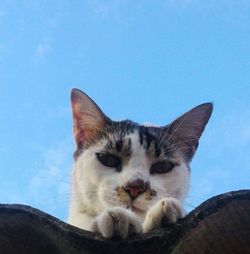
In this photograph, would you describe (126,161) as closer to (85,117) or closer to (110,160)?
(110,160)

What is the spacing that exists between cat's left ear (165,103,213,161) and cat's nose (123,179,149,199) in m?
0.90

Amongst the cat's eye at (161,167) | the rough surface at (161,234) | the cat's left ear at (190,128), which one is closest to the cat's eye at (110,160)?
the cat's eye at (161,167)

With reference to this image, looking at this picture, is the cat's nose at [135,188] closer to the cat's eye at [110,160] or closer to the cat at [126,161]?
the cat at [126,161]

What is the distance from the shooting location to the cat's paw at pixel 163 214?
5.30 ft

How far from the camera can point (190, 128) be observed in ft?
12.2

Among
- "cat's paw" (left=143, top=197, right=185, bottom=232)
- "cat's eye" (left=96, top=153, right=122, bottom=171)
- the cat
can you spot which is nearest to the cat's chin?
the cat

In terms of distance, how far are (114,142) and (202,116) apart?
81cm

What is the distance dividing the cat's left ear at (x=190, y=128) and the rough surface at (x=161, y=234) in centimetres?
229

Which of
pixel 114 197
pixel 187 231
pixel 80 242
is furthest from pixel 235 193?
pixel 114 197

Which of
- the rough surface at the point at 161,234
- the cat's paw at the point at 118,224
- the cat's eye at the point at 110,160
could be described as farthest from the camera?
the cat's eye at the point at 110,160

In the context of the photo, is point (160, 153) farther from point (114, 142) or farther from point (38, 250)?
point (38, 250)

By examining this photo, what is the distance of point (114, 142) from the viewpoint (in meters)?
3.30

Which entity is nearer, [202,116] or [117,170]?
[117,170]

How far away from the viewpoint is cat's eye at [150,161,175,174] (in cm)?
316
